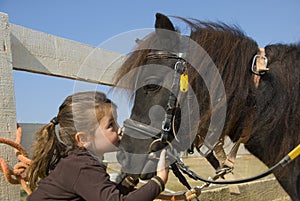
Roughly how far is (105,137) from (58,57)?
1.87 feet

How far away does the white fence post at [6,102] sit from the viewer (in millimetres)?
1596

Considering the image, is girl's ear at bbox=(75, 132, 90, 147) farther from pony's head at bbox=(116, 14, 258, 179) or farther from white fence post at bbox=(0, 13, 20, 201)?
white fence post at bbox=(0, 13, 20, 201)

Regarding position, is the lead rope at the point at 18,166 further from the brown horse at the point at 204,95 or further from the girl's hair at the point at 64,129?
the brown horse at the point at 204,95

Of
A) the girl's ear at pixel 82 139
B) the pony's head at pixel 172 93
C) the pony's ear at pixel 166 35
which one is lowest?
the girl's ear at pixel 82 139

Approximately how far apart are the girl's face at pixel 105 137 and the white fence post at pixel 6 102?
385mm

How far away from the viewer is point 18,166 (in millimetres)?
1621

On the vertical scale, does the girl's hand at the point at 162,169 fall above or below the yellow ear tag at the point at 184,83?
below

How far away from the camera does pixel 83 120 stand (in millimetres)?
1616

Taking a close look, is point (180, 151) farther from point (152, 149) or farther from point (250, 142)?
point (250, 142)

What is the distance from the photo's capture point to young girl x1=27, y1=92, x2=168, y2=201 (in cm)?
144

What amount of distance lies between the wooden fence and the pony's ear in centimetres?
59

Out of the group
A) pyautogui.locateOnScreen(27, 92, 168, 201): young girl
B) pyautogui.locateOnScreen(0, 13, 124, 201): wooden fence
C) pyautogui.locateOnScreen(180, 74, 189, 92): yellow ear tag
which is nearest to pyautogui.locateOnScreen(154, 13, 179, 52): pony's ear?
pyautogui.locateOnScreen(180, 74, 189, 92): yellow ear tag

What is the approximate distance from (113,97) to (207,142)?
518 mm

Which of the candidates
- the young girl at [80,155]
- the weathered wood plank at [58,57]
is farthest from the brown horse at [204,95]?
the weathered wood plank at [58,57]
